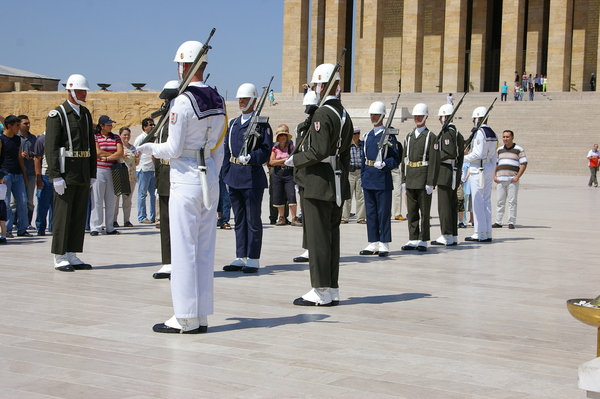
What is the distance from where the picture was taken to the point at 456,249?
11.9 meters

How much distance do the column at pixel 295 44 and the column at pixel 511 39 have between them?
39.2ft

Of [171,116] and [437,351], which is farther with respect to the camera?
[171,116]

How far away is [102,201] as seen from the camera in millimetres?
13188

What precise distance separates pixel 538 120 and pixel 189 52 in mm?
31518

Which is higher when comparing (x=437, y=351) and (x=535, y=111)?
(x=535, y=111)

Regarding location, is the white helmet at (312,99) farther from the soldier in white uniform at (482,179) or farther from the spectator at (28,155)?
the spectator at (28,155)

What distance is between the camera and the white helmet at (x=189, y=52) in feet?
21.2

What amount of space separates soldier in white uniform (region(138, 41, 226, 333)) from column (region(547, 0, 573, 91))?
4043 cm

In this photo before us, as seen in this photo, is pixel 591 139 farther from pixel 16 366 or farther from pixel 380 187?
pixel 16 366

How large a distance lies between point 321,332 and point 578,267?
4.93 metres

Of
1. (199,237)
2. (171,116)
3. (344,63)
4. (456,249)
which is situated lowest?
(456,249)

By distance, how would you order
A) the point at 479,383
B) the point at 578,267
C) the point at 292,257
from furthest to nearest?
the point at 292,257 < the point at 578,267 < the point at 479,383

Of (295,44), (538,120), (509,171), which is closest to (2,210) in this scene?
(509,171)

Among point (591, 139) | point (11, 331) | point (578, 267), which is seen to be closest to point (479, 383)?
point (11, 331)
